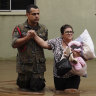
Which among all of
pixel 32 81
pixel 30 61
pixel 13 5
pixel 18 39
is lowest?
pixel 32 81

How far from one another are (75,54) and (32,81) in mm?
946

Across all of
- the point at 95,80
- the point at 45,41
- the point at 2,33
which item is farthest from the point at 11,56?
the point at 45,41

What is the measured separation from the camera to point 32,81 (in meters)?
8.48

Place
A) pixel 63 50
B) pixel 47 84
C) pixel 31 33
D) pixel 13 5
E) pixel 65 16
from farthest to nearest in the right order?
pixel 13 5 → pixel 65 16 → pixel 47 84 → pixel 63 50 → pixel 31 33

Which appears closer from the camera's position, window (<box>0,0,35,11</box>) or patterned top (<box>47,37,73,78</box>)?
patterned top (<box>47,37,73,78</box>)

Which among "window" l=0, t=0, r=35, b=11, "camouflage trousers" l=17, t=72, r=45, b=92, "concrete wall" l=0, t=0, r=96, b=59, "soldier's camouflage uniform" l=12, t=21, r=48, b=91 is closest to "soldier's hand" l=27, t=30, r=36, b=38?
"soldier's camouflage uniform" l=12, t=21, r=48, b=91

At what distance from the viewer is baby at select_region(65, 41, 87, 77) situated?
8141 millimetres

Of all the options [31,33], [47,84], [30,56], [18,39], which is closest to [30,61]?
[30,56]

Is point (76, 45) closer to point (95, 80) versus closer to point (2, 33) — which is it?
point (95, 80)

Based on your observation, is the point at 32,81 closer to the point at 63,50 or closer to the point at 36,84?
the point at 36,84

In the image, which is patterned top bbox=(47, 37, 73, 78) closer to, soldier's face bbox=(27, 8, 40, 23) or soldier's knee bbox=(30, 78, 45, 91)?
soldier's knee bbox=(30, 78, 45, 91)

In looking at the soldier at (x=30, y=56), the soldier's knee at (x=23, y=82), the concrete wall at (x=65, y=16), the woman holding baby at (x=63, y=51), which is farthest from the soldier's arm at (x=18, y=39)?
the concrete wall at (x=65, y=16)

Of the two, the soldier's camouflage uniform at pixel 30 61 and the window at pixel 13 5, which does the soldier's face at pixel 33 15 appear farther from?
the window at pixel 13 5

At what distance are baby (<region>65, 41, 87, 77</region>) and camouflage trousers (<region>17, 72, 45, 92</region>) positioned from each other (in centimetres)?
74
